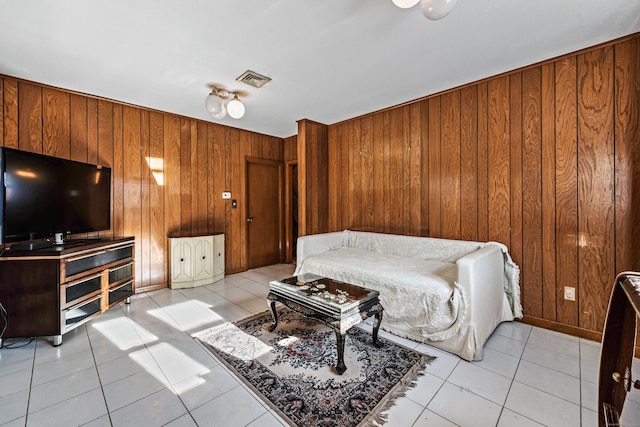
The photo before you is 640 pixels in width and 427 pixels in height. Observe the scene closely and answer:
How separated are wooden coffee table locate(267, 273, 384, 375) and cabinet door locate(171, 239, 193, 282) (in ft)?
6.27

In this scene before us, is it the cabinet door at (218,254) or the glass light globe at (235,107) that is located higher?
the glass light globe at (235,107)

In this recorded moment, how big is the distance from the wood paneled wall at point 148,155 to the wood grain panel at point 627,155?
14.7ft

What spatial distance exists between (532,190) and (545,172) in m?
0.19

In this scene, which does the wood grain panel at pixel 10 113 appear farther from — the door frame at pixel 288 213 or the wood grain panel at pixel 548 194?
the wood grain panel at pixel 548 194

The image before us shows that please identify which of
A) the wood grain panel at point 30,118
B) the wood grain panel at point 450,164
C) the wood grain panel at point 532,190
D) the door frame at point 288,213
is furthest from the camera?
the door frame at point 288,213

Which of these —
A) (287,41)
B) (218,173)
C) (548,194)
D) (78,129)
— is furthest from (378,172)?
(78,129)

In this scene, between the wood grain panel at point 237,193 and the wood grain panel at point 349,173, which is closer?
the wood grain panel at point 349,173

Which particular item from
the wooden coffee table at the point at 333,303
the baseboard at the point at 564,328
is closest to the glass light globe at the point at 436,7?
the wooden coffee table at the point at 333,303

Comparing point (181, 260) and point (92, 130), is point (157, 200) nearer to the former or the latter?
point (181, 260)

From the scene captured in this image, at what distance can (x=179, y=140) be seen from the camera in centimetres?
396

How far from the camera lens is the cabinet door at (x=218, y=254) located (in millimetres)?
4095

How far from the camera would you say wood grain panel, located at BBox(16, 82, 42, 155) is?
111 inches

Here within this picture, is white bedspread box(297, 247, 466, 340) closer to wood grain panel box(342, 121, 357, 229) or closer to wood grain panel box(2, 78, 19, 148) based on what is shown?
wood grain panel box(342, 121, 357, 229)

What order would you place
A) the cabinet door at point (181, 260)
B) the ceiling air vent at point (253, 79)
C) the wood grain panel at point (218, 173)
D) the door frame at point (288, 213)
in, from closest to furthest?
the ceiling air vent at point (253, 79), the cabinet door at point (181, 260), the wood grain panel at point (218, 173), the door frame at point (288, 213)
